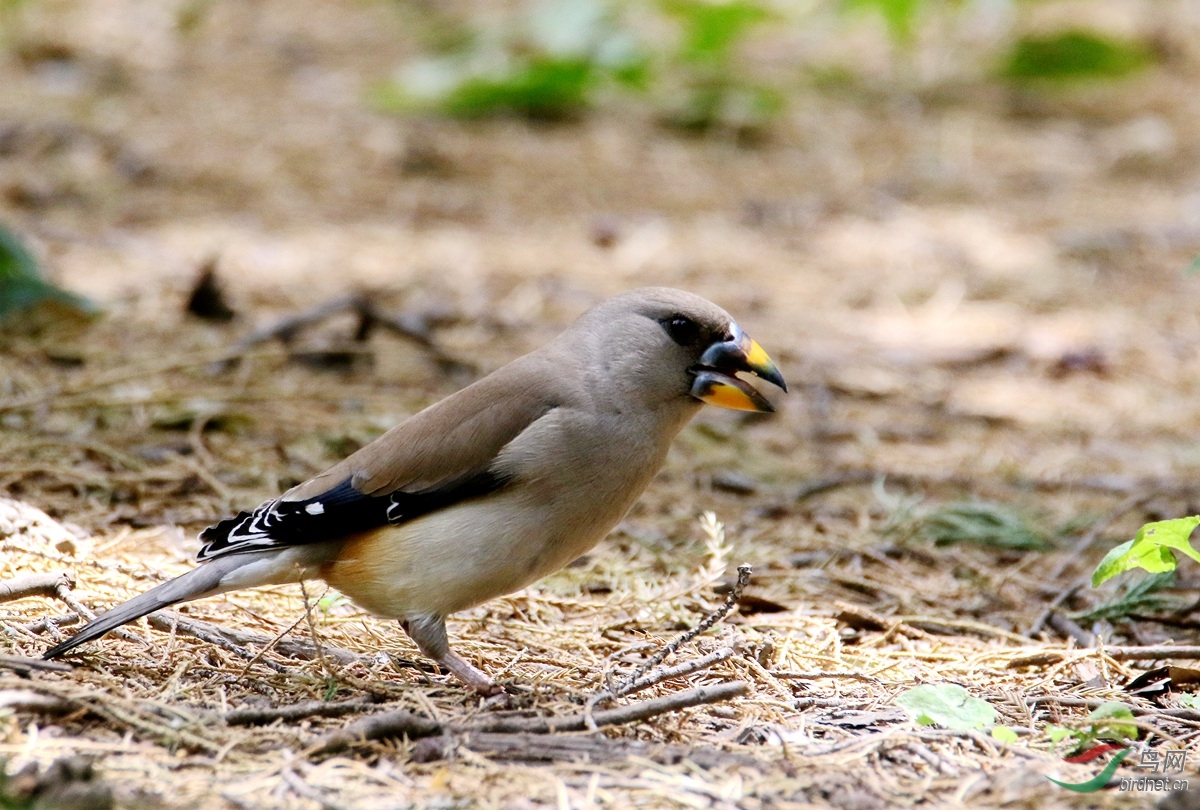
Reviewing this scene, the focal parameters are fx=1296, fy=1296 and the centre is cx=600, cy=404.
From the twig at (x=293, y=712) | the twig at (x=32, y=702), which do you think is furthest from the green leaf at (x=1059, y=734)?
the twig at (x=32, y=702)

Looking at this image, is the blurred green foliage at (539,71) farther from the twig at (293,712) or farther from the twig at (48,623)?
the twig at (293,712)

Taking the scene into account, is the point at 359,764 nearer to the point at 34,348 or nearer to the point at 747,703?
the point at 747,703

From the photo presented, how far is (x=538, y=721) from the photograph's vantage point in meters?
3.27

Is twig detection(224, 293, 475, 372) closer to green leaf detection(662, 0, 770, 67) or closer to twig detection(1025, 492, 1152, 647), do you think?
twig detection(1025, 492, 1152, 647)

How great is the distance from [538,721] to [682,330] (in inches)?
55.8

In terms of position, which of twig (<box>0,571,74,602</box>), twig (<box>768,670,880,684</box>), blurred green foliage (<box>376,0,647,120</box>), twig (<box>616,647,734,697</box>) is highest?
blurred green foliage (<box>376,0,647,120</box>)

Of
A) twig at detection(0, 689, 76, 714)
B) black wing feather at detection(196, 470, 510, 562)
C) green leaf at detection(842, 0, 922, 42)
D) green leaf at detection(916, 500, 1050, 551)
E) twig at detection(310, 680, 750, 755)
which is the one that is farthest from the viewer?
green leaf at detection(842, 0, 922, 42)

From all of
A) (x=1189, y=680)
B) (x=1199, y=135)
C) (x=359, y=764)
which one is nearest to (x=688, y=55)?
(x=1199, y=135)

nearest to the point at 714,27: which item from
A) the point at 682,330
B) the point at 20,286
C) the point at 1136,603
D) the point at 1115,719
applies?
the point at 20,286

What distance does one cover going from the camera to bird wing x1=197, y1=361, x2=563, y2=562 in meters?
3.83

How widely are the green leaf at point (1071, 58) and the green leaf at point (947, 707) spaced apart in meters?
9.90

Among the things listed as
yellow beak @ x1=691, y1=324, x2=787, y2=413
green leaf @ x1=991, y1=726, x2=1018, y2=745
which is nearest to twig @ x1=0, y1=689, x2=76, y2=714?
yellow beak @ x1=691, y1=324, x2=787, y2=413

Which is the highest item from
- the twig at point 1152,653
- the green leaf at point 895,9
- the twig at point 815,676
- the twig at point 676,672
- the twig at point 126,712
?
the green leaf at point 895,9

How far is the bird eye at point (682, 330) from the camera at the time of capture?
4129 millimetres
